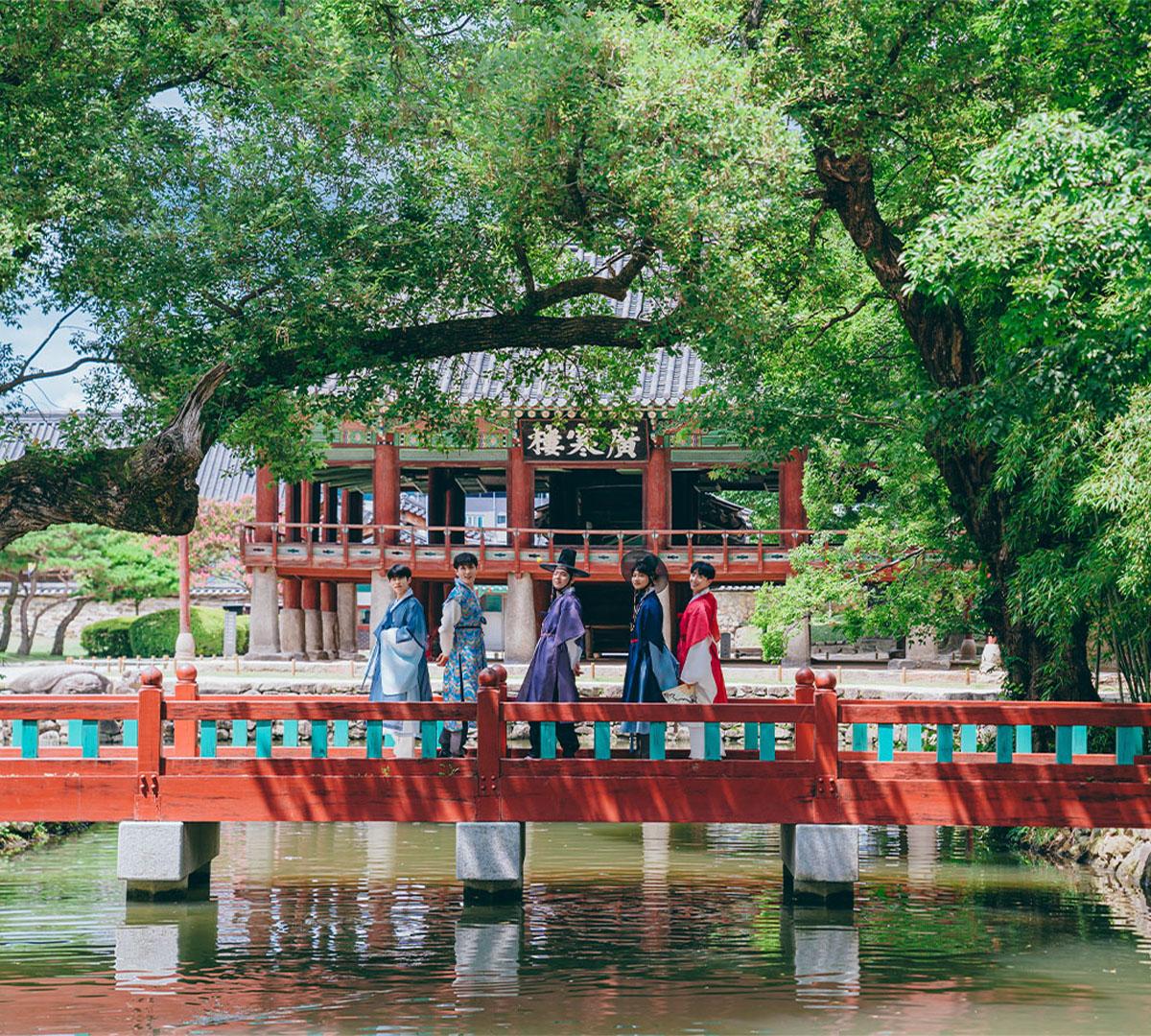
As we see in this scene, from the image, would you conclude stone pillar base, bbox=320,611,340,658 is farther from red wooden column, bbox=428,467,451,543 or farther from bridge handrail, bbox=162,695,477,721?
bridge handrail, bbox=162,695,477,721

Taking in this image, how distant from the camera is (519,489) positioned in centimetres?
2997

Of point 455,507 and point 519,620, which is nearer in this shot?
point 519,620

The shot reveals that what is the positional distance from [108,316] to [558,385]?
14.0 feet

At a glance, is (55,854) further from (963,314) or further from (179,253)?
(963,314)

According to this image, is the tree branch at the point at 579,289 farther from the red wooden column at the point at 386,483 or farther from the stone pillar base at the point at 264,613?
the stone pillar base at the point at 264,613

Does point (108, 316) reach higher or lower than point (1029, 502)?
higher

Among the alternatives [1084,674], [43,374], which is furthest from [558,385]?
[1084,674]

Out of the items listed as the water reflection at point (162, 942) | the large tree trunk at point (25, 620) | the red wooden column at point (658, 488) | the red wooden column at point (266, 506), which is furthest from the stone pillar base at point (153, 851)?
the large tree trunk at point (25, 620)

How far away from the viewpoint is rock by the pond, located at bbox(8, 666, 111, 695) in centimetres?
2341

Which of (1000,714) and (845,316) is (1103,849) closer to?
(1000,714)

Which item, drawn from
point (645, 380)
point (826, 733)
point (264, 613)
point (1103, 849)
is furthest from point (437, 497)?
point (826, 733)

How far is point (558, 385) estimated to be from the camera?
13.7 m

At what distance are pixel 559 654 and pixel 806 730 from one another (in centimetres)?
199

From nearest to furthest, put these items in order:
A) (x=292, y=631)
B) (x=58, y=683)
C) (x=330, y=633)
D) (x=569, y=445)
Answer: (x=58, y=683) → (x=569, y=445) → (x=292, y=631) → (x=330, y=633)
